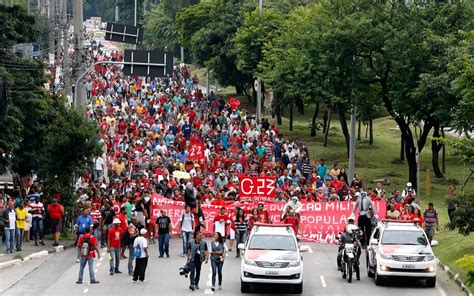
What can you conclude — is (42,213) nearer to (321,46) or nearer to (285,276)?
(285,276)

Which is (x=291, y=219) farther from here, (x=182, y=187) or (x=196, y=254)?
(x=196, y=254)

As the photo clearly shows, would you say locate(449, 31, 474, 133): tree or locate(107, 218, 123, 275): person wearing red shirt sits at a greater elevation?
locate(449, 31, 474, 133): tree

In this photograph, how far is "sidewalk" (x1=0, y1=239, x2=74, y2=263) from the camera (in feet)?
110

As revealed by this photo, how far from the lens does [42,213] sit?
120 feet

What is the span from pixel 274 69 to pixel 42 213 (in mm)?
27069

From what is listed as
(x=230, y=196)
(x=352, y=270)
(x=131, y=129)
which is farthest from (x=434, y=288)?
(x=131, y=129)

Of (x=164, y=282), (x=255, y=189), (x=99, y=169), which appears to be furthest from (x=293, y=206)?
(x=99, y=169)

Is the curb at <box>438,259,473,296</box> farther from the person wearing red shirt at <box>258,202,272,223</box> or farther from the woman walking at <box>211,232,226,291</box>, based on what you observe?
the woman walking at <box>211,232,226,291</box>

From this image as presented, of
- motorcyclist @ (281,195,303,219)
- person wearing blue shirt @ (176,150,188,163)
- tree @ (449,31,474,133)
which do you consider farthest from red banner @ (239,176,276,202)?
person wearing blue shirt @ (176,150,188,163)

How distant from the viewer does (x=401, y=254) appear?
94.2 feet

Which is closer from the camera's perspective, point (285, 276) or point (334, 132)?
point (285, 276)

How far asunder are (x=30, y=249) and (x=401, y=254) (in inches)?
472

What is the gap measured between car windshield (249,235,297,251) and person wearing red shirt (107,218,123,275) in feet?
12.7

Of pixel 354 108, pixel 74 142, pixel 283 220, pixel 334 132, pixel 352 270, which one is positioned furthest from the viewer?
pixel 334 132
